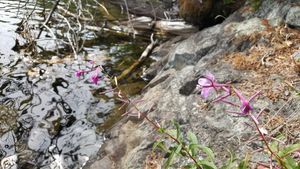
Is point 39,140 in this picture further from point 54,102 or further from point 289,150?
point 289,150

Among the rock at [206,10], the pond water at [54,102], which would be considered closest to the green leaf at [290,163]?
the pond water at [54,102]

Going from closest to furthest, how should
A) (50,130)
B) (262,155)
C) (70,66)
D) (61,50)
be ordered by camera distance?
(262,155) < (50,130) < (70,66) < (61,50)

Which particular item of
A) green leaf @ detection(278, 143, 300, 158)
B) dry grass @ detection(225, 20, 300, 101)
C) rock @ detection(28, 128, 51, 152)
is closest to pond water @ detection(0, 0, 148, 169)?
rock @ detection(28, 128, 51, 152)

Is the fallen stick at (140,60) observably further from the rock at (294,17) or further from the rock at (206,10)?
the rock at (294,17)

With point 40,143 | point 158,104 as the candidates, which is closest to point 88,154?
point 40,143

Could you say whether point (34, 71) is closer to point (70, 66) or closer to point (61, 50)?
point (70, 66)

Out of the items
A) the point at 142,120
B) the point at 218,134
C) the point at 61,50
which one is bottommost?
the point at 61,50

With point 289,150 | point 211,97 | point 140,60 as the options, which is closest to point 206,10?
point 140,60

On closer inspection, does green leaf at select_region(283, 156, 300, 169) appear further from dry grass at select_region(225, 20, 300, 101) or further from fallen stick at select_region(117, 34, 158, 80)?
fallen stick at select_region(117, 34, 158, 80)
